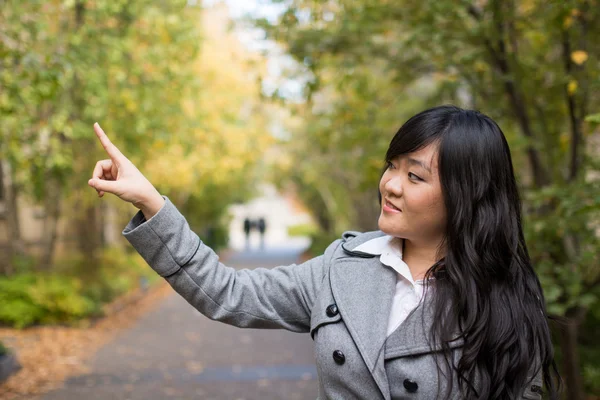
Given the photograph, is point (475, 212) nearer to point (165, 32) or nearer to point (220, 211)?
point (165, 32)

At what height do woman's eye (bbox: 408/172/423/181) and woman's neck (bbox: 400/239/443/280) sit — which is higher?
woman's eye (bbox: 408/172/423/181)

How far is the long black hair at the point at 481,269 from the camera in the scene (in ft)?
6.25

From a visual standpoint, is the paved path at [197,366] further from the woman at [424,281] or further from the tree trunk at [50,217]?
the woman at [424,281]

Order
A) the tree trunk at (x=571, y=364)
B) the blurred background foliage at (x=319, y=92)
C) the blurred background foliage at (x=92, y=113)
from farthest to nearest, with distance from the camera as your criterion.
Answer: the blurred background foliage at (x=92, y=113) → the tree trunk at (x=571, y=364) → the blurred background foliage at (x=319, y=92)

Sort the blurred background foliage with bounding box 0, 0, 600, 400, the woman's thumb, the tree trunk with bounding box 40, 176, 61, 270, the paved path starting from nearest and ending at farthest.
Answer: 1. the woman's thumb
2. the blurred background foliage with bounding box 0, 0, 600, 400
3. the paved path
4. the tree trunk with bounding box 40, 176, 61, 270

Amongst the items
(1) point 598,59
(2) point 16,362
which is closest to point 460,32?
(1) point 598,59

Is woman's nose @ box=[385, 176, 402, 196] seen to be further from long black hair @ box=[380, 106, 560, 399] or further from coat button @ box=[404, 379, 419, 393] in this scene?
coat button @ box=[404, 379, 419, 393]

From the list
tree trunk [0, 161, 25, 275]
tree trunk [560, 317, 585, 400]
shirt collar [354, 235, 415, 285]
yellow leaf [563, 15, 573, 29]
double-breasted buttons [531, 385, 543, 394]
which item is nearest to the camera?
double-breasted buttons [531, 385, 543, 394]

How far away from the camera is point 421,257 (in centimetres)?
212

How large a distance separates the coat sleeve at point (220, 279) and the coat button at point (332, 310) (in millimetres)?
130

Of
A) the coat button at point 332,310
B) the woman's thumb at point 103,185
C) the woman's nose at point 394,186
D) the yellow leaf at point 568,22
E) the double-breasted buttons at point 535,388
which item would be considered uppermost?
the yellow leaf at point 568,22

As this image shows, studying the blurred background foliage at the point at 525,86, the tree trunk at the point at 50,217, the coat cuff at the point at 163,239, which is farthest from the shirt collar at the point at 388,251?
the tree trunk at the point at 50,217

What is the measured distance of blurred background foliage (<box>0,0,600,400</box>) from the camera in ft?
18.4

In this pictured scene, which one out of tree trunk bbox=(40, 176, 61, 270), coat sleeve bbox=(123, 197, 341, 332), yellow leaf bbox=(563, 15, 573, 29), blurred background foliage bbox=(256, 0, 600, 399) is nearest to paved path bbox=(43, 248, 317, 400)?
tree trunk bbox=(40, 176, 61, 270)
